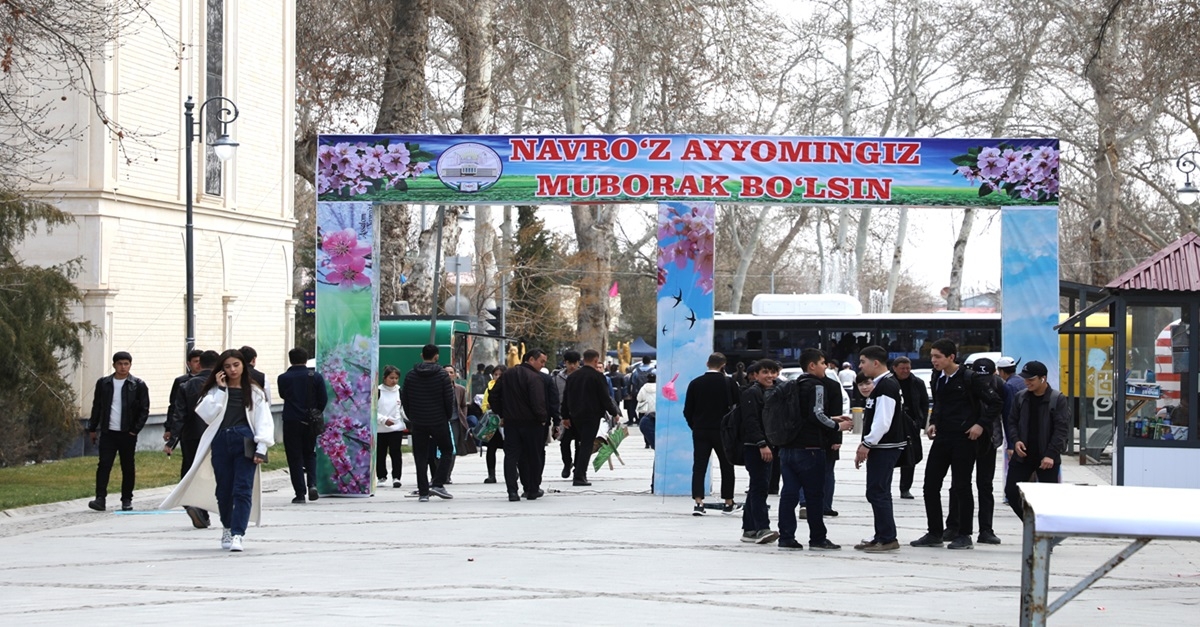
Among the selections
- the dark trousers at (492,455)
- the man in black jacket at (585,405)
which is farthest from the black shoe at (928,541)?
the dark trousers at (492,455)

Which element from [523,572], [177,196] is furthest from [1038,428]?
[177,196]

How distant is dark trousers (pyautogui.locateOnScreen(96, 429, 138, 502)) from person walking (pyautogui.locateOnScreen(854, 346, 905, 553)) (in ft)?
26.6

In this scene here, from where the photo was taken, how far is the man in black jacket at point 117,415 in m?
17.2

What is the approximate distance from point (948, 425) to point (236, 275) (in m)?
23.0

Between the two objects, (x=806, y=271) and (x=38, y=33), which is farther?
(x=806, y=271)

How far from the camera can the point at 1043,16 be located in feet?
126

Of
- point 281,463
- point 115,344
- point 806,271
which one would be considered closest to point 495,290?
point 115,344

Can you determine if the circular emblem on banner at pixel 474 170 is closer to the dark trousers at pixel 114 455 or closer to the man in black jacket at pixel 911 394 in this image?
the dark trousers at pixel 114 455

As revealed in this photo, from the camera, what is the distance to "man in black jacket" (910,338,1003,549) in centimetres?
1418

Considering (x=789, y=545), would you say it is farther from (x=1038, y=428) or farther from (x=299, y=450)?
(x=299, y=450)

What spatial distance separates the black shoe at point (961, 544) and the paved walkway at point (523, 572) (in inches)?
6.4

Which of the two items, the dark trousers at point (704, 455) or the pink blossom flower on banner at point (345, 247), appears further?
the pink blossom flower on banner at point (345, 247)

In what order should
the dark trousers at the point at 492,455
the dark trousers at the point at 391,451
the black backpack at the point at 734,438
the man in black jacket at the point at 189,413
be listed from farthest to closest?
the dark trousers at the point at 492,455 → the dark trousers at the point at 391,451 → the man in black jacket at the point at 189,413 → the black backpack at the point at 734,438

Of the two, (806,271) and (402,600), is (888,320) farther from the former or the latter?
(806,271)
